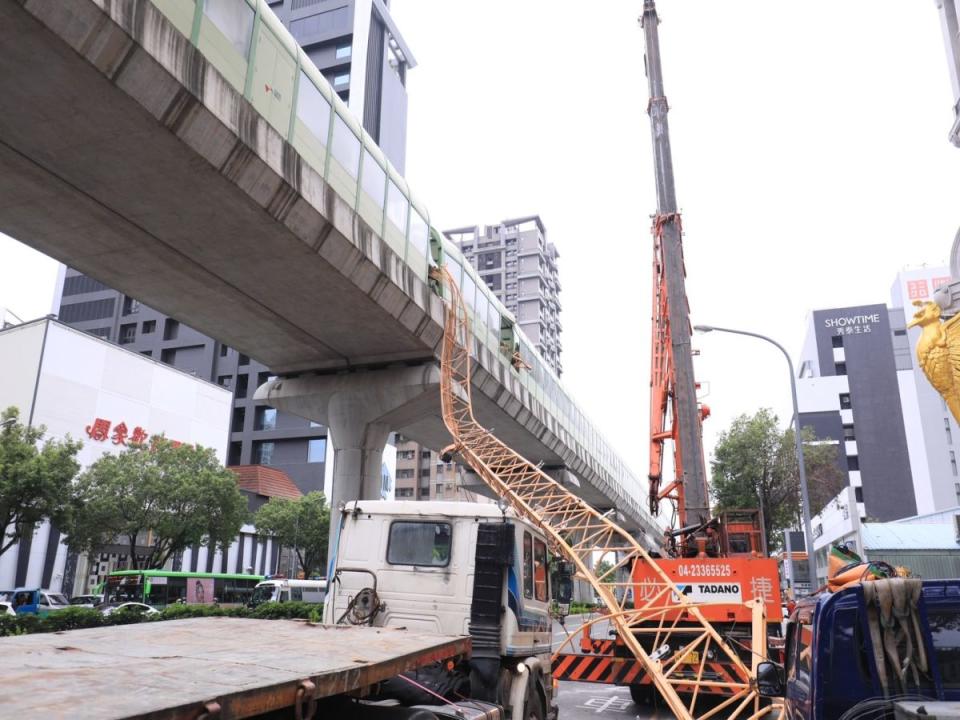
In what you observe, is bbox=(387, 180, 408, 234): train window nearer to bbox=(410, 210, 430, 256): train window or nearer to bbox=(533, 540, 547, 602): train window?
bbox=(410, 210, 430, 256): train window

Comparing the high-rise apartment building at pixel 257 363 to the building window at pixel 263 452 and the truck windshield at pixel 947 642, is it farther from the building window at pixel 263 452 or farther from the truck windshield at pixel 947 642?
the truck windshield at pixel 947 642

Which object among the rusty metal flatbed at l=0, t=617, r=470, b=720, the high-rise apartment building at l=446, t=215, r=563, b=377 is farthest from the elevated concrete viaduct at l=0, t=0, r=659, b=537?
the high-rise apartment building at l=446, t=215, r=563, b=377

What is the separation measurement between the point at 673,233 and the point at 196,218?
10.2 metres

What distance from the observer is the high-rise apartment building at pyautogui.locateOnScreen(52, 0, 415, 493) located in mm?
68438

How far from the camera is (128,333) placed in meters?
73.3

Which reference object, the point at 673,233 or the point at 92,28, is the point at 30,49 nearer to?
the point at 92,28

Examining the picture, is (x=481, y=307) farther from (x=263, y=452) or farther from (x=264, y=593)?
(x=263, y=452)

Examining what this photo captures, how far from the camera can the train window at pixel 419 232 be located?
61.5 feet

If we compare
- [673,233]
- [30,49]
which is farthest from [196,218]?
[673,233]

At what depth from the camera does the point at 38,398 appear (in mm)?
38125

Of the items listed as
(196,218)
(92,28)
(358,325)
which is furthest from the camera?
(358,325)

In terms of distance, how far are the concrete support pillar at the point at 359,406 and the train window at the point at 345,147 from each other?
6.97 m

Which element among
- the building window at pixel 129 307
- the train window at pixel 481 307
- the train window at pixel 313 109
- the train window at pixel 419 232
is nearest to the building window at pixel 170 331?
the building window at pixel 129 307

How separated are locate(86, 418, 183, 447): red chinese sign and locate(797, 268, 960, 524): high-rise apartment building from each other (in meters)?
53.0
